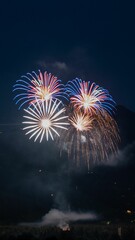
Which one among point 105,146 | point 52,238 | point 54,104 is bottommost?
point 52,238

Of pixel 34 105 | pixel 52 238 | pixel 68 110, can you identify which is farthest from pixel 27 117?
pixel 52 238

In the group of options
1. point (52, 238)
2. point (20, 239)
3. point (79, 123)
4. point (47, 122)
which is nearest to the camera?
point (47, 122)

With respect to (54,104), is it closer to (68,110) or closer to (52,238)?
(68,110)

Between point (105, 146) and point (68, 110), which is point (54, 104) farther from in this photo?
point (105, 146)

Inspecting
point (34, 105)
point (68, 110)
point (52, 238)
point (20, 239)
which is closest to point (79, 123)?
point (68, 110)

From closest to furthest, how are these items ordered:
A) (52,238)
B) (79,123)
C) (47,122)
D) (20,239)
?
1. (47,122)
2. (79,123)
3. (52,238)
4. (20,239)

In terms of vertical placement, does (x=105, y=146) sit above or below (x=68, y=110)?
below

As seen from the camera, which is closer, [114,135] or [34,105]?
[34,105]

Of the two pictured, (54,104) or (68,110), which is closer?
(54,104)

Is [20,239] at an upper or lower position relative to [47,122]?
lower
